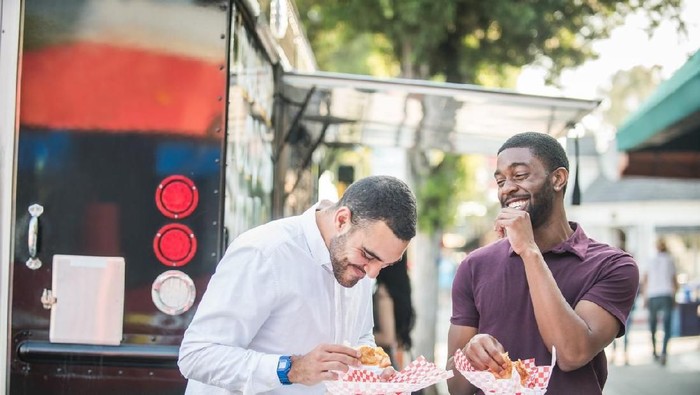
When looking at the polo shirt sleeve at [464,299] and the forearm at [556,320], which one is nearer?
the forearm at [556,320]

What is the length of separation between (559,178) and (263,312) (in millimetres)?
1107

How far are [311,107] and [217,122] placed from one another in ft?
8.91

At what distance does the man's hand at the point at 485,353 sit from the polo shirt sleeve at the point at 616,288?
0.39m

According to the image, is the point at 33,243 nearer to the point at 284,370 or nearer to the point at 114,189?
the point at 114,189

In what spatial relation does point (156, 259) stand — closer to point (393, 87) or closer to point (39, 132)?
point (39, 132)

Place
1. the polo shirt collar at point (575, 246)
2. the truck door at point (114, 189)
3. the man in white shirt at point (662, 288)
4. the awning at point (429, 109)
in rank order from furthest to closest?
1. the man in white shirt at point (662, 288)
2. the awning at point (429, 109)
3. the truck door at point (114, 189)
4. the polo shirt collar at point (575, 246)

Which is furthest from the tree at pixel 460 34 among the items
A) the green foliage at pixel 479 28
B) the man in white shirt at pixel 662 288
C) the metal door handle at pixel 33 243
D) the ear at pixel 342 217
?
the ear at pixel 342 217

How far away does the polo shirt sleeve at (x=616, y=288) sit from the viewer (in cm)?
271

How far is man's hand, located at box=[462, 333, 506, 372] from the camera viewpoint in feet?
8.25

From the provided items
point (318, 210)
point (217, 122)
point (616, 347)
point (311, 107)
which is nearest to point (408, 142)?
point (311, 107)

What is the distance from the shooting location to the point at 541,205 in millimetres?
2883

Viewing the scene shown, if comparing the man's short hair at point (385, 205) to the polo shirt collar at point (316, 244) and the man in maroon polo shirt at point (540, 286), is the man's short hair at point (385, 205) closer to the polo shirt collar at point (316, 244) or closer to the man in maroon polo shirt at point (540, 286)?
the polo shirt collar at point (316, 244)

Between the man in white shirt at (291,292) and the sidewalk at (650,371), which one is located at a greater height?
the man in white shirt at (291,292)

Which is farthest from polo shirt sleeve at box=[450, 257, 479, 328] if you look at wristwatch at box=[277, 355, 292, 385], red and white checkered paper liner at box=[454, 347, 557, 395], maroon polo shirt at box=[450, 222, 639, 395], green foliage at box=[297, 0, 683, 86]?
green foliage at box=[297, 0, 683, 86]
